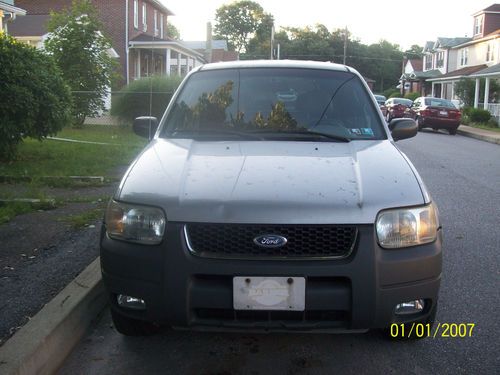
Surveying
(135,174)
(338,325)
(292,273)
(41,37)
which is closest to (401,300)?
(338,325)

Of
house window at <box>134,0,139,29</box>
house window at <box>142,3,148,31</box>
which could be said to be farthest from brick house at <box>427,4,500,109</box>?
house window at <box>134,0,139,29</box>

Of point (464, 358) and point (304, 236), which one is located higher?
point (304, 236)

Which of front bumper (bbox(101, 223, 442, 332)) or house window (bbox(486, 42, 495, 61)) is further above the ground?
house window (bbox(486, 42, 495, 61))

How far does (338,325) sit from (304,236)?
49 centimetres

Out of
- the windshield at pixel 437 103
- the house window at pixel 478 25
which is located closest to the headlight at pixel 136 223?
the windshield at pixel 437 103

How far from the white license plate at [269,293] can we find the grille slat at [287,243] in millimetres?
121

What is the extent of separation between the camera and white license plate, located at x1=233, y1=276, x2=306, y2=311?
8.96 ft

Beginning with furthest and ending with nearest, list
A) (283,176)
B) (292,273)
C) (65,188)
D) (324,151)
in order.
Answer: (65,188) → (324,151) → (283,176) → (292,273)

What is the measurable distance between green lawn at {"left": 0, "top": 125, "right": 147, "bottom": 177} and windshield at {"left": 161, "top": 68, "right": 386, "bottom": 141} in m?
4.79

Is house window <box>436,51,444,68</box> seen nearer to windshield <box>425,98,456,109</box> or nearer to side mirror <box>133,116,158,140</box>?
windshield <box>425,98,456,109</box>

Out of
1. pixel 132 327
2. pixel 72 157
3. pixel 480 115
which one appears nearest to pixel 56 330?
pixel 132 327

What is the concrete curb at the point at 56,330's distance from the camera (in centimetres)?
289

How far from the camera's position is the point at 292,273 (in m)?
2.72

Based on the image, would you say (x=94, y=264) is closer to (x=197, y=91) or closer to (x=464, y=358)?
(x=197, y=91)
